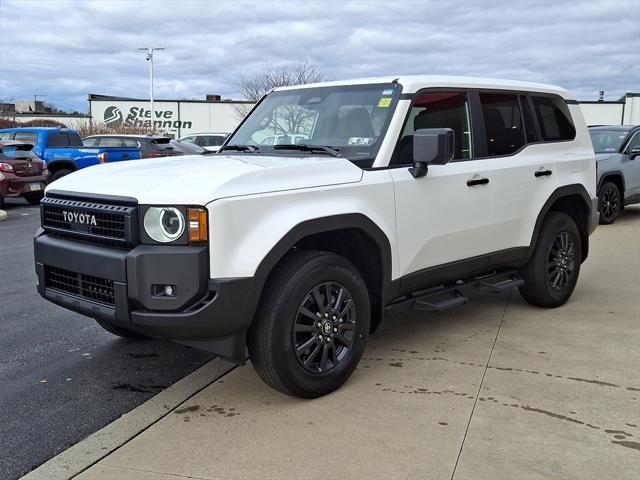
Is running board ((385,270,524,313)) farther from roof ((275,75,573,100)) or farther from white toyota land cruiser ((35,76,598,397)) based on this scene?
roof ((275,75,573,100))

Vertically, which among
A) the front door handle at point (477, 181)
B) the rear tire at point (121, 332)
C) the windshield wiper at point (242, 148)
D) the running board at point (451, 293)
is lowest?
the rear tire at point (121, 332)

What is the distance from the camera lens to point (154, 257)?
334 centimetres

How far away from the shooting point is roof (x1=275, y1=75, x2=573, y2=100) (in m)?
4.59

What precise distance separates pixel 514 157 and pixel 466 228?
899 millimetres

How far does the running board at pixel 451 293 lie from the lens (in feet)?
15.2

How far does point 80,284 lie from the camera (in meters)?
3.77

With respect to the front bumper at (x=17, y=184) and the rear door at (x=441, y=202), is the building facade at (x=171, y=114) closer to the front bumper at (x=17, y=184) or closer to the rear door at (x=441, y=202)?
the front bumper at (x=17, y=184)

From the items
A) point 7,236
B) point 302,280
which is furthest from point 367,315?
point 7,236

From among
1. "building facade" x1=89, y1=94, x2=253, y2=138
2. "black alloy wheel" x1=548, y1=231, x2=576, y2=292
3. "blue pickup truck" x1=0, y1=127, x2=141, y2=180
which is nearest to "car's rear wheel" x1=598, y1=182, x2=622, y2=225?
"black alloy wheel" x1=548, y1=231, x2=576, y2=292

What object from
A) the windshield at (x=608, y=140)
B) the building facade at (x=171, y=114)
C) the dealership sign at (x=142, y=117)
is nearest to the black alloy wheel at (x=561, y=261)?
the windshield at (x=608, y=140)

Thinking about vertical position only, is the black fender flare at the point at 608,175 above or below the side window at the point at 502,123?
below

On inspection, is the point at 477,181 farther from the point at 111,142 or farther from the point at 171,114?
the point at 171,114

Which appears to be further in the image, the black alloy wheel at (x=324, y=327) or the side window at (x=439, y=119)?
the side window at (x=439, y=119)

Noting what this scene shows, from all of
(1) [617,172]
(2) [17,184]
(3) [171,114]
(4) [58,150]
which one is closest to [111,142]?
(4) [58,150]
